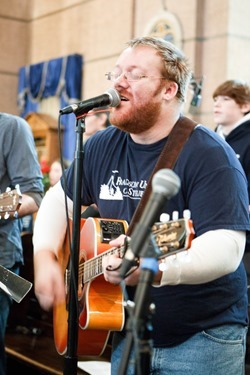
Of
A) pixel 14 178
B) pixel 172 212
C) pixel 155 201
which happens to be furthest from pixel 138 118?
pixel 14 178

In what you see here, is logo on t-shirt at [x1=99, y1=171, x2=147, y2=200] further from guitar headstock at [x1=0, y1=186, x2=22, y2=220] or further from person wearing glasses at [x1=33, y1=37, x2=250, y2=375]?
guitar headstock at [x1=0, y1=186, x2=22, y2=220]

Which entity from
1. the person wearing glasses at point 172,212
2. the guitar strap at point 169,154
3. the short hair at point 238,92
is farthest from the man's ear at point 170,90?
the short hair at point 238,92

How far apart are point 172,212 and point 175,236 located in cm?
52

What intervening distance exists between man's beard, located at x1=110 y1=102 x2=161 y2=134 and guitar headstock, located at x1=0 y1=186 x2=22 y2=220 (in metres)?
0.73

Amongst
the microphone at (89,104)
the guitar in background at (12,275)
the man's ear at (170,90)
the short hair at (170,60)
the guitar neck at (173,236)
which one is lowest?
the guitar in background at (12,275)

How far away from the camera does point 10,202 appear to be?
120 inches

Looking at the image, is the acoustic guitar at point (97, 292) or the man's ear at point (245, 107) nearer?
the acoustic guitar at point (97, 292)

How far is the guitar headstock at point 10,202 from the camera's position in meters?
3.00

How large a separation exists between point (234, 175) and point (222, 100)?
217 centimetres

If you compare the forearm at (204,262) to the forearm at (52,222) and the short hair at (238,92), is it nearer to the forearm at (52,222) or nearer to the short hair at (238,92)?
the forearm at (52,222)

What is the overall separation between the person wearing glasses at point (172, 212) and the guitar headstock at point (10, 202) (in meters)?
0.31

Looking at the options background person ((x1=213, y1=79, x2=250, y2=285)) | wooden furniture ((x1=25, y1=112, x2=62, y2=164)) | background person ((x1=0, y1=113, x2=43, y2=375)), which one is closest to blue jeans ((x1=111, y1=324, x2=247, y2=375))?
background person ((x1=0, y1=113, x2=43, y2=375))

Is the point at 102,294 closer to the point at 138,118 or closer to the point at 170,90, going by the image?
the point at 138,118

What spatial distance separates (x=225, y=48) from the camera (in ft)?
24.6
